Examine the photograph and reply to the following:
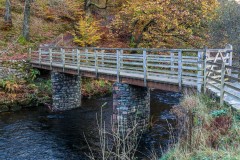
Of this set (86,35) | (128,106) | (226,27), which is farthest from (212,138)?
(86,35)

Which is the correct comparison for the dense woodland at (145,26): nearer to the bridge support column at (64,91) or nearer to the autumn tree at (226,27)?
the autumn tree at (226,27)

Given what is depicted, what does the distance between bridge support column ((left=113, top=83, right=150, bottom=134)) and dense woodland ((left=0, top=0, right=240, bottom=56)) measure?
25.5 feet

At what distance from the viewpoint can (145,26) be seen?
779 inches

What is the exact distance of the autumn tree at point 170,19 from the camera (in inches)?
716

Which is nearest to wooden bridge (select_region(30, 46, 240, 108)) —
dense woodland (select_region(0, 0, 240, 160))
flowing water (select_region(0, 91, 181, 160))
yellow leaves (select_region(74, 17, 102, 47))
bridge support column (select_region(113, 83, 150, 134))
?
bridge support column (select_region(113, 83, 150, 134))

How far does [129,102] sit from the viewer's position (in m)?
12.1

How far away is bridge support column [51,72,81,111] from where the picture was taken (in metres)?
17.5

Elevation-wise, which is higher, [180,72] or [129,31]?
[129,31]

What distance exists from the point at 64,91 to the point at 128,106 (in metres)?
6.96

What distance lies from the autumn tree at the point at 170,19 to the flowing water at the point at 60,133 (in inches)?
192

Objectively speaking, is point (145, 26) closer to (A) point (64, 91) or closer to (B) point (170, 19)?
(B) point (170, 19)

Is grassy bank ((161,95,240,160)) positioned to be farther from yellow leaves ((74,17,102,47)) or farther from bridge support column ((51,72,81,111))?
yellow leaves ((74,17,102,47))

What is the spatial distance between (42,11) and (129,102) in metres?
21.5

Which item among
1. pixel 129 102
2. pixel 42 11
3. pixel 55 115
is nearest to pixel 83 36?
pixel 42 11
